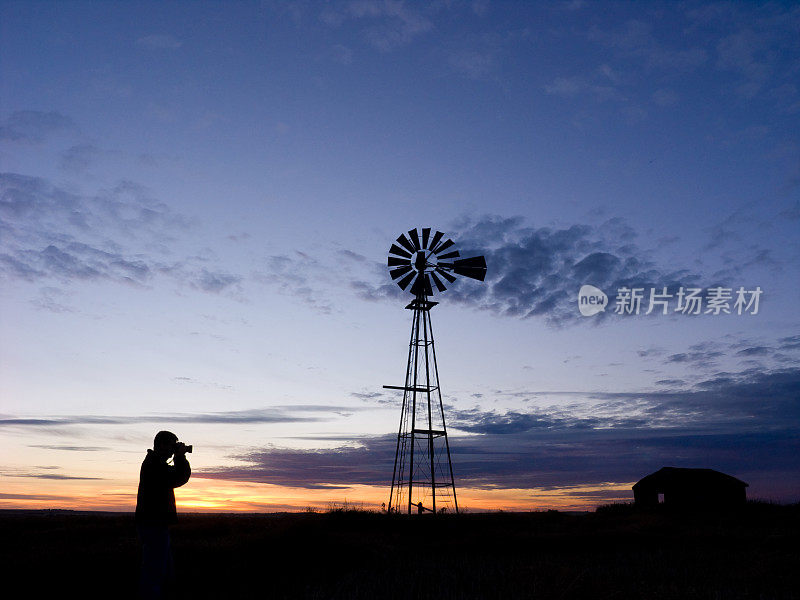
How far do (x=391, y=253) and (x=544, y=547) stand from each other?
1885 centimetres

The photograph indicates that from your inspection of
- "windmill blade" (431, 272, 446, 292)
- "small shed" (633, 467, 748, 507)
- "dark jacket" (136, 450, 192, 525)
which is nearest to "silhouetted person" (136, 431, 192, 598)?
"dark jacket" (136, 450, 192, 525)

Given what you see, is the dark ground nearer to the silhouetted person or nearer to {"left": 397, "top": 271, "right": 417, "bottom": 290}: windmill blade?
the silhouetted person

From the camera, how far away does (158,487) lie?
29.6 feet

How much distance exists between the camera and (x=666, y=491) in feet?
147

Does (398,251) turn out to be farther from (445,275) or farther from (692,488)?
(692,488)

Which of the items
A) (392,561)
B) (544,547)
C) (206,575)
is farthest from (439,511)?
(206,575)

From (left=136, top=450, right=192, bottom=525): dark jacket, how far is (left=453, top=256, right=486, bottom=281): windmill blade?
991 inches

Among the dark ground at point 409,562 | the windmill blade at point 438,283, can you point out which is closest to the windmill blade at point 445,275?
the windmill blade at point 438,283

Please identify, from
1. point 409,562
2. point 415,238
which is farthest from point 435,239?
point 409,562

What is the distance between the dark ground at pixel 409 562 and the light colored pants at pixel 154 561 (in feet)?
3.06

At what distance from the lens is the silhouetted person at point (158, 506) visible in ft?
29.3

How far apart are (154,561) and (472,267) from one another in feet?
85.1

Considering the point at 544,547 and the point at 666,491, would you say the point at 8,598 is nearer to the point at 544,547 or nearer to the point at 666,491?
the point at 544,547

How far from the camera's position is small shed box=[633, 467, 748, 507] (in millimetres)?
43812
